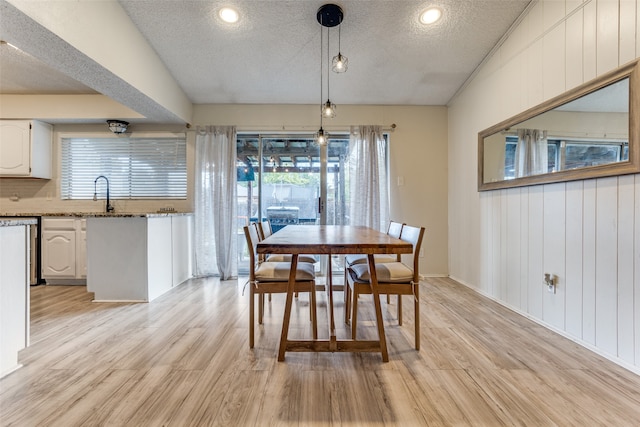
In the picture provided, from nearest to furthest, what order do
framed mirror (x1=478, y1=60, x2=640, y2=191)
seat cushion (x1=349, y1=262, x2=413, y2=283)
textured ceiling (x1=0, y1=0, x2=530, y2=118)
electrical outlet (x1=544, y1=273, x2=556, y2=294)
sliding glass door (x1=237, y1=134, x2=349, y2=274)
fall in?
framed mirror (x1=478, y1=60, x2=640, y2=191), seat cushion (x1=349, y1=262, x2=413, y2=283), electrical outlet (x1=544, y1=273, x2=556, y2=294), textured ceiling (x1=0, y1=0, x2=530, y2=118), sliding glass door (x1=237, y1=134, x2=349, y2=274)

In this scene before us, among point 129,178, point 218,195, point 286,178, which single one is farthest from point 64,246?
point 286,178

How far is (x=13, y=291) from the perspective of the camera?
5.19ft

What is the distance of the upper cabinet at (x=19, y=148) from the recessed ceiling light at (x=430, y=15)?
4.76 meters

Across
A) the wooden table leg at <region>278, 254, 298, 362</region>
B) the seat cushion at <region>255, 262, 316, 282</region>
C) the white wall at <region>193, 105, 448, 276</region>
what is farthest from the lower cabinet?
the white wall at <region>193, 105, 448, 276</region>

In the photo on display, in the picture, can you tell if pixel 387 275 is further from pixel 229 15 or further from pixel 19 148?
pixel 19 148

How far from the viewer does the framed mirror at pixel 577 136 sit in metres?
1.60

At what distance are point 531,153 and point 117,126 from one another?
470cm

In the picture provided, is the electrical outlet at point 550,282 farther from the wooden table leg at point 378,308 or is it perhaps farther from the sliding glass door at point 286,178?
the sliding glass door at point 286,178

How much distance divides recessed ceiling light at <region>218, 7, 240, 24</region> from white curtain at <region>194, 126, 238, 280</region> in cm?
139

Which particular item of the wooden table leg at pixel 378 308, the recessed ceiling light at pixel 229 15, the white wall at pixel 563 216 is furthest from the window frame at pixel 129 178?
the white wall at pixel 563 216

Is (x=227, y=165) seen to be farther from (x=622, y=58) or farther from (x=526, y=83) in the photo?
(x=622, y=58)

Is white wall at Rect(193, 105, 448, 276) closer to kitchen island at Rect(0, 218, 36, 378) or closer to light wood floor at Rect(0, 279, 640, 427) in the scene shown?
light wood floor at Rect(0, 279, 640, 427)

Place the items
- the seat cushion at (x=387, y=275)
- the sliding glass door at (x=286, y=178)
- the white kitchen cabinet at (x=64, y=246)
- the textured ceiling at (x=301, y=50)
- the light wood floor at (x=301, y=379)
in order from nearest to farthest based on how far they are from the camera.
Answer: the light wood floor at (x=301, y=379) < the seat cushion at (x=387, y=275) < the textured ceiling at (x=301, y=50) < the white kitchen cabinet at (x=64, y=246) < the sliding glass door at (x=286, y=178)

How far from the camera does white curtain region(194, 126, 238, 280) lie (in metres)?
3.67
